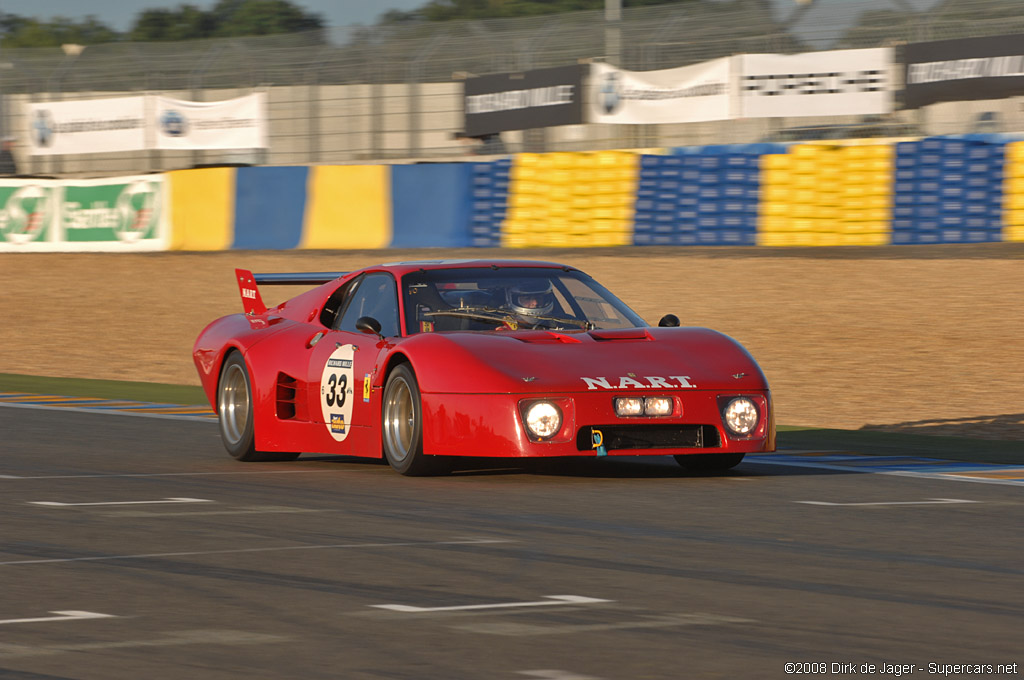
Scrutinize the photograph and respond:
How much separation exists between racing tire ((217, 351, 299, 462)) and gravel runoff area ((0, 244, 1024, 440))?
4.39 meters

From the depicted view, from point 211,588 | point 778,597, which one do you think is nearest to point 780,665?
point 778,597

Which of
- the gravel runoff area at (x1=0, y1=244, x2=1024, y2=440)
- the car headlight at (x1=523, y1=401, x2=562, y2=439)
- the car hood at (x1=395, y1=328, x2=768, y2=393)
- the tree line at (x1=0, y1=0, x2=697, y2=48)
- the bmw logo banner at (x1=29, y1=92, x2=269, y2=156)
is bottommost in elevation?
the gravel runoff area at (x1=0, y1=244, x2=1024, y2=440)

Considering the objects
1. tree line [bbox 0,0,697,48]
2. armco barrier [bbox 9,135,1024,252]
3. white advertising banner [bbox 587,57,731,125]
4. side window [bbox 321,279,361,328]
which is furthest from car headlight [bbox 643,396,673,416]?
tree line [bbox 0,0,697,48]

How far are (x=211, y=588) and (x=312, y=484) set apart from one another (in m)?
3.24

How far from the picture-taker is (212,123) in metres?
35.3

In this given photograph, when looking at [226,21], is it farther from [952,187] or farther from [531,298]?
[531,298]

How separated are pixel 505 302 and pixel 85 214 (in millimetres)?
23557

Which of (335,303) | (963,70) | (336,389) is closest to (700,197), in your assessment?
(963,70)

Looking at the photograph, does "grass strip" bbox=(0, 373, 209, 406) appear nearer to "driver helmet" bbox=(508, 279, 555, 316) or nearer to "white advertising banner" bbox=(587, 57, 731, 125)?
"driver helmet" bbox=(508, 279, 555, 316)

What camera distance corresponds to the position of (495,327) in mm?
9500

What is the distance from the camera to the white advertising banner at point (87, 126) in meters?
36.3

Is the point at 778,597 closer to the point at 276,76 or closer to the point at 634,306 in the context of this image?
the point at 634,306

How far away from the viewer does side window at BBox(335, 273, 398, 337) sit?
31.5 feet

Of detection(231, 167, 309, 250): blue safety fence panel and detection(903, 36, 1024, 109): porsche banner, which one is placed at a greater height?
detection(903, 36, 1024, 109): porsche banner
